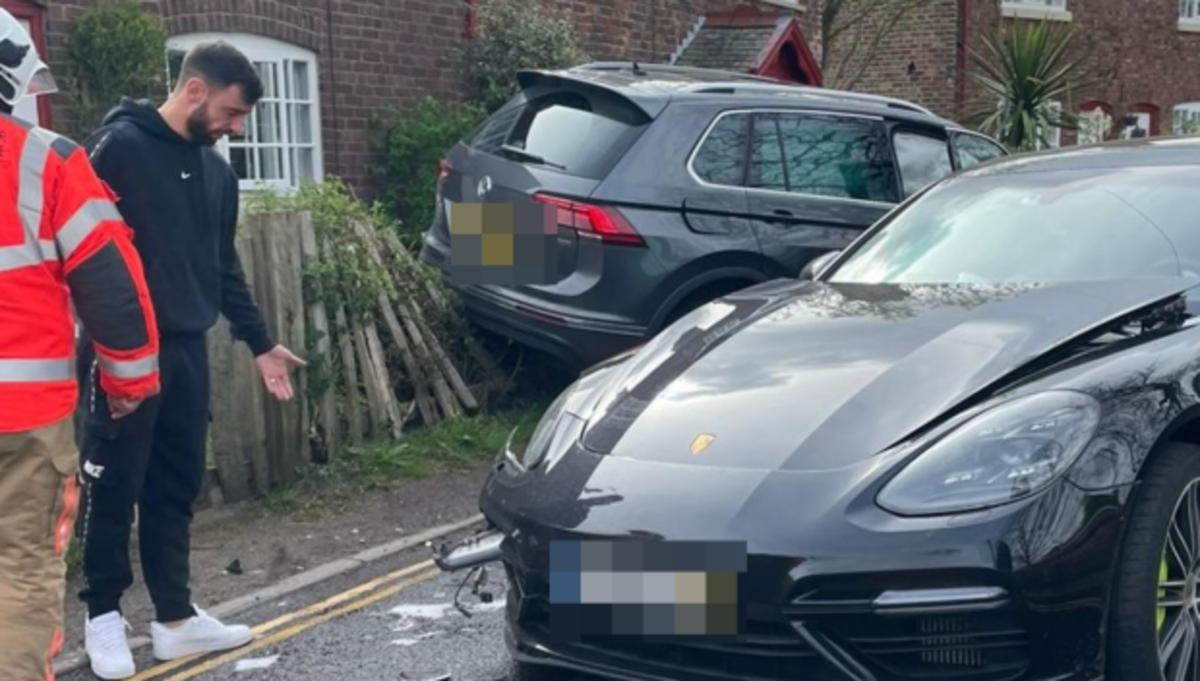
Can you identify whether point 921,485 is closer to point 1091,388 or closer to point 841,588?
point 841,588

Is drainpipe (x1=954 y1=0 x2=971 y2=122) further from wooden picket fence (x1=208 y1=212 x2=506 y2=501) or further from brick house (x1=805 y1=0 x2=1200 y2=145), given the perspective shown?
wooden picket fence (x1=208 y1=212 x2=506 y2=501)

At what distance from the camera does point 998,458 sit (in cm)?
316

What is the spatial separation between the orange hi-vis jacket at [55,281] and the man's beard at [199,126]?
2.73 feet

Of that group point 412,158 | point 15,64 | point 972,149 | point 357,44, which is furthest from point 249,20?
point 15,64

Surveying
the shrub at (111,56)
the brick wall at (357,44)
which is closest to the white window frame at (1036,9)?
the brick wall at (357,44)

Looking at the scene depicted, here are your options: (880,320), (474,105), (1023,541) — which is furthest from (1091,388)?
(474,105)

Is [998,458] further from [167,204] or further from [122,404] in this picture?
[167,204]

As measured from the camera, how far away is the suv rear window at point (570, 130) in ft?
23.1

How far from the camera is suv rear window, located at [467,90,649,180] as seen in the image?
704 cm

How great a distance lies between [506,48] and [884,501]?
33.3ft

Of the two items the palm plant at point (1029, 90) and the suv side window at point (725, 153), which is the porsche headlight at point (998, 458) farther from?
the palm plant at point (1029, 90)

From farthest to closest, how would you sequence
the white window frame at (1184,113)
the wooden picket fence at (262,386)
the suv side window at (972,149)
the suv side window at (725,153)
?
the white window frame at (1184,113) < the suv side window at (972,149) < the suv side window at (725,153) < the wooden picket fence at (262,386)

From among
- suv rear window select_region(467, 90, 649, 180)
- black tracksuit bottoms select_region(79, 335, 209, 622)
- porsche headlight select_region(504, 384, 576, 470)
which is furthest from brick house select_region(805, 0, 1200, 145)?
porsche headlight select_region(504, 384, 576, 470)

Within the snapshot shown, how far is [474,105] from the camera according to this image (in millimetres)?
12516
